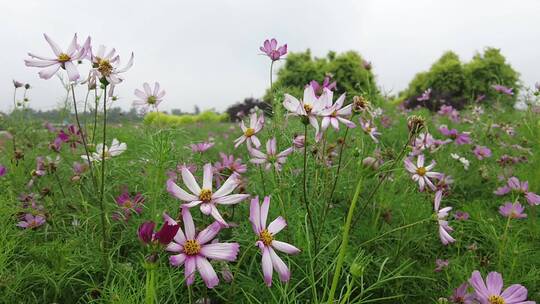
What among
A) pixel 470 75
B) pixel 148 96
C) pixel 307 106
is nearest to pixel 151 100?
pixel 148 96

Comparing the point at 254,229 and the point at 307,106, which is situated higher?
the point at 307,106

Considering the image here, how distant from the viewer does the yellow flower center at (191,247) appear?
2.47ft

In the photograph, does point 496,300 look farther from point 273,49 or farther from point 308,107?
point 273,49

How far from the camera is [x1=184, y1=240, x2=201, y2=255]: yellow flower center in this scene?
75 cm

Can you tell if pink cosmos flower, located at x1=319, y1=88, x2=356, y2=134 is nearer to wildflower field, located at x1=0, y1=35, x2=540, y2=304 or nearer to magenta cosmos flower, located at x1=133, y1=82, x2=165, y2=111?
wildflower field, located at x1=0, y1=35, x2=540, y2=304

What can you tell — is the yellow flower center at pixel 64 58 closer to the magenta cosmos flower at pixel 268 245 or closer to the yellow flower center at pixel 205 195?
the yellow flower center at pixel 205 195

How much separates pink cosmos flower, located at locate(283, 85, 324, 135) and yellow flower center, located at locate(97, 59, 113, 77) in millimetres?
497

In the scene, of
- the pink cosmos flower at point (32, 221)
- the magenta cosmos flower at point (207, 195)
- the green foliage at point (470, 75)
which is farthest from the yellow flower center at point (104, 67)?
the green foliage at point (470, 75)

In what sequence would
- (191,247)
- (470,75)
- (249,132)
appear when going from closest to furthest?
(191,247) < (249,132) < (470,75)

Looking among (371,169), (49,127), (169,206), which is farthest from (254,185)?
(49,127)

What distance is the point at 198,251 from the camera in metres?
0.76

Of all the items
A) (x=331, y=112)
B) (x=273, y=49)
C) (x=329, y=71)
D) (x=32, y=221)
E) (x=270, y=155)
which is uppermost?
(x=329, y=71)

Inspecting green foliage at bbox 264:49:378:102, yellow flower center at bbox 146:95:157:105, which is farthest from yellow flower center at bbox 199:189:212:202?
green foliage at bbox 264:49:378:102

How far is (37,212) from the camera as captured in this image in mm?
1502
